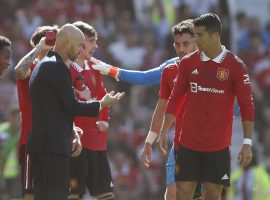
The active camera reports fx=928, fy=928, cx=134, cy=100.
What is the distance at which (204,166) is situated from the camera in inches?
373

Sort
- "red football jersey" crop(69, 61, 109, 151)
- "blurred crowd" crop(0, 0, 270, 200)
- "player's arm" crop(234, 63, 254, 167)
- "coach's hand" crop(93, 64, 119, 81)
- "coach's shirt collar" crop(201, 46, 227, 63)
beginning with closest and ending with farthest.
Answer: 1. "player's arm" crop(234, 63, 254, 167)
2. "coach's shirt collar" crop(201, 46, 227, 63)
3. "red football jersey" crop(69, 61, 109, 151)
4. "coach's hand" crop(93, 64, 119, 81)
5. "blurred crowd" crop(0, 0, 270, 200)

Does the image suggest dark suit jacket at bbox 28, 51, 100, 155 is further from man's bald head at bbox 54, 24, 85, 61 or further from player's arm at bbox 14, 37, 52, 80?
player's arm at bbox 14, 37, 52, 80

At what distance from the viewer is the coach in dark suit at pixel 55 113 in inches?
336

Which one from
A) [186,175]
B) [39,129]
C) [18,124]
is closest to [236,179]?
[18,124]

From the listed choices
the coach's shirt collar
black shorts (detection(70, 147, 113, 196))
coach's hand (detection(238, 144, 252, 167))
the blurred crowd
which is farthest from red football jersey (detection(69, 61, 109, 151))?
the blurred crowd

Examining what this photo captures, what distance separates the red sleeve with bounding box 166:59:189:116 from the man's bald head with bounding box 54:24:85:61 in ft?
4.09

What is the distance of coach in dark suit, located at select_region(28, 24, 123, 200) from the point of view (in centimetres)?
852

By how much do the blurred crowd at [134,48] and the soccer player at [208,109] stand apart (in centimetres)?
678

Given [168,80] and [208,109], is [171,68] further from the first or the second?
[208,109]

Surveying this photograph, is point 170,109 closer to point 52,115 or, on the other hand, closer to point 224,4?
point 52,115

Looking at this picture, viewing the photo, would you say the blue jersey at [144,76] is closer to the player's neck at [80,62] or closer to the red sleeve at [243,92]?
the player's neck at [80,62]

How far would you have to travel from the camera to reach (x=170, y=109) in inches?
Result: 374

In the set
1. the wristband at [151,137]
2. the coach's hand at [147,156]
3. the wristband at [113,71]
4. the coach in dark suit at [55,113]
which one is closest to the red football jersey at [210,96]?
the coach's hand at [147,156]

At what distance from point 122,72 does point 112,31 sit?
752 cm
